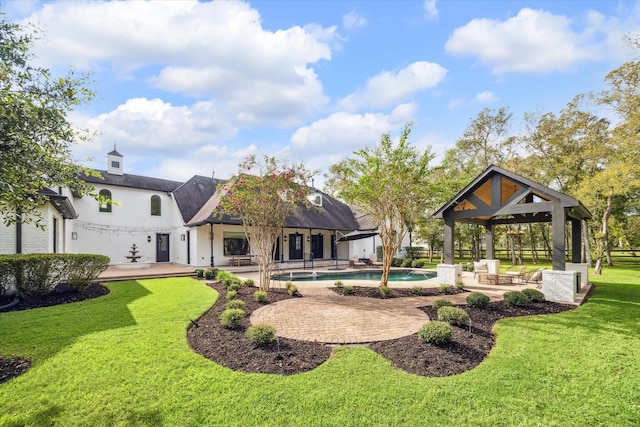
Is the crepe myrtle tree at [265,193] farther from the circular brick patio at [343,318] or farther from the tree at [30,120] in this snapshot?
the tree at [30,120]

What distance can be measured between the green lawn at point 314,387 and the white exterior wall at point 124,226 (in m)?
15.6

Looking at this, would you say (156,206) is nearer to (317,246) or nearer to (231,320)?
(317,246)

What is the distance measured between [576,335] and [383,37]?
10.1m

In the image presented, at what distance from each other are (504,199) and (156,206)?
21.4 metres

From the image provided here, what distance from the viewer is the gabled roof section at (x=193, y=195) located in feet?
67.9

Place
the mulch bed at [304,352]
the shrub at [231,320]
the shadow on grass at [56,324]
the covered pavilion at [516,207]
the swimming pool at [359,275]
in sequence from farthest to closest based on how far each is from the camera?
the swimming pool at [359,275] < the covered pavilion at [516,207] < the shrub at [231,320] < the shadow on grass at [56,324] < the mulch bed at [304,352]

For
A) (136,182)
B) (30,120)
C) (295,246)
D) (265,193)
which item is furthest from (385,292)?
(136,182)

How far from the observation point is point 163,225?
22297 mm

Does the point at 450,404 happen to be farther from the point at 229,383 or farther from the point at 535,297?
the point at 535,297

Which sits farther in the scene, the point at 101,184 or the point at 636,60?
the point at 101,184

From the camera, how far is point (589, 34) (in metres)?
9.07

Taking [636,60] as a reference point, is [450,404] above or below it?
below

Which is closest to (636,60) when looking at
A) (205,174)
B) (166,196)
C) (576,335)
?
(576,335)

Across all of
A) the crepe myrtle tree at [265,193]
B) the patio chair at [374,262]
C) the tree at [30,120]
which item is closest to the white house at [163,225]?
the patio chair at [374,262]
